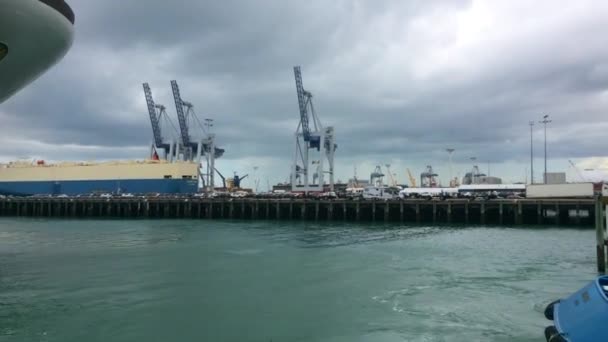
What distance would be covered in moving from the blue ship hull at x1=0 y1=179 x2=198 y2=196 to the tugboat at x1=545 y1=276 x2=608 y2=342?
91.4 metres

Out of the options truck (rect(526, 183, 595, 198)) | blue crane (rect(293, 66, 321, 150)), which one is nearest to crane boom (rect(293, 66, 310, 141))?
blue crane (rect(293, 66, 321, 150))

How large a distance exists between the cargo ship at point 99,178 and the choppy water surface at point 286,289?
6528cm

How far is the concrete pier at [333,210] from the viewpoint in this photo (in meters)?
49.0

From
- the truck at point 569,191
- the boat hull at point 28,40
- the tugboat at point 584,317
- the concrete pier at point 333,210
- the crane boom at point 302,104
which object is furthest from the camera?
the crane boom at point 302,104

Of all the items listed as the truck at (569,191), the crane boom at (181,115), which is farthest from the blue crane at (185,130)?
the truck at (569,191)

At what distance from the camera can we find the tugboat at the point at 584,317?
909 centimetres

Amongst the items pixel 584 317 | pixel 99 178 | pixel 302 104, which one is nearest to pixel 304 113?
pixel 302 104

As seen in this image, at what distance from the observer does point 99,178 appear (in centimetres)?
10088

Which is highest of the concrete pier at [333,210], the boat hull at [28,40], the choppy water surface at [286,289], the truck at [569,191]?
the boat hull at [28,40]

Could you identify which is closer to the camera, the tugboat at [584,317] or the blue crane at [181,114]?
the tugboat at [584,317]

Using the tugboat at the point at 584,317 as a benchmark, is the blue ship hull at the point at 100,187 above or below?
above

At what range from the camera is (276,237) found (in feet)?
122

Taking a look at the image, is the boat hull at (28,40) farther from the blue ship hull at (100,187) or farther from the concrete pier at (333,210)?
the blue ship hull at (100,187)

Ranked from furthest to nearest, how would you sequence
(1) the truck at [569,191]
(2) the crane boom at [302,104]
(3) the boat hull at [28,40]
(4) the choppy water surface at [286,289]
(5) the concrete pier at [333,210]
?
(2) the crane boom at [302,104] → (1) the truck at [569,191] → (5) the concrete pier at [333,210] → (3) the boat hull at [28,40] → (4) the choppy water surface at [286,289]
